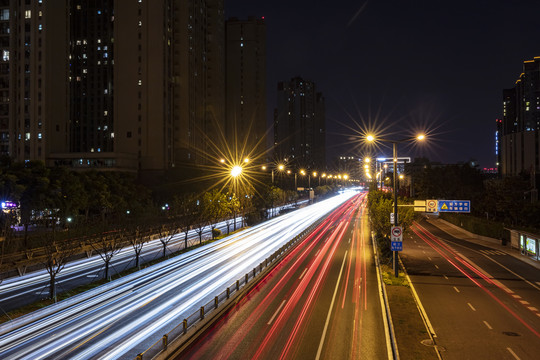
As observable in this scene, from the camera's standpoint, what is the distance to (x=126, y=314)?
18250 millimetres

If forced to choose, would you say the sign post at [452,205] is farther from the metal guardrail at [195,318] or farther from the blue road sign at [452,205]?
the metal guardrail at [195,318]

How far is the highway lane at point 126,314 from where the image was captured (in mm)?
14352

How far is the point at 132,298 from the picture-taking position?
2100cm

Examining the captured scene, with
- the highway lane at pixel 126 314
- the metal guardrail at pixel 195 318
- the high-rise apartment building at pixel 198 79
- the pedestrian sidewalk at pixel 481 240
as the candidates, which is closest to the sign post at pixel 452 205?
the metal guardrail at pixel 195 318

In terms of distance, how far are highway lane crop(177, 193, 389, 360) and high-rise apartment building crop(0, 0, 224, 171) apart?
6264 cm

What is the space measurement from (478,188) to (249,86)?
116 metres

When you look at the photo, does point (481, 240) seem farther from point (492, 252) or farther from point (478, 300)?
point (478, 300)

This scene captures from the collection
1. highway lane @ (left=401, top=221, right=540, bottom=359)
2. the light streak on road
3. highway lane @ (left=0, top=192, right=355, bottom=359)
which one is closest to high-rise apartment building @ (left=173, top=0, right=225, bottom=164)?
the light streak on road

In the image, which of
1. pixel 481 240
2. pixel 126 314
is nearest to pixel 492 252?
pixel 481 240

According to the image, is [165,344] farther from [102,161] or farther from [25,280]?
[102,161]

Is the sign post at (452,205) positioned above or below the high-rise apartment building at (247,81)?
below

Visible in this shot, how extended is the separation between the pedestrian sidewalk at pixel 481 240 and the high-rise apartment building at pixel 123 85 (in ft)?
192

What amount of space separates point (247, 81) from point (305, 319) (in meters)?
168

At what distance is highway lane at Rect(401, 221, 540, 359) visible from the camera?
15.4 meters
